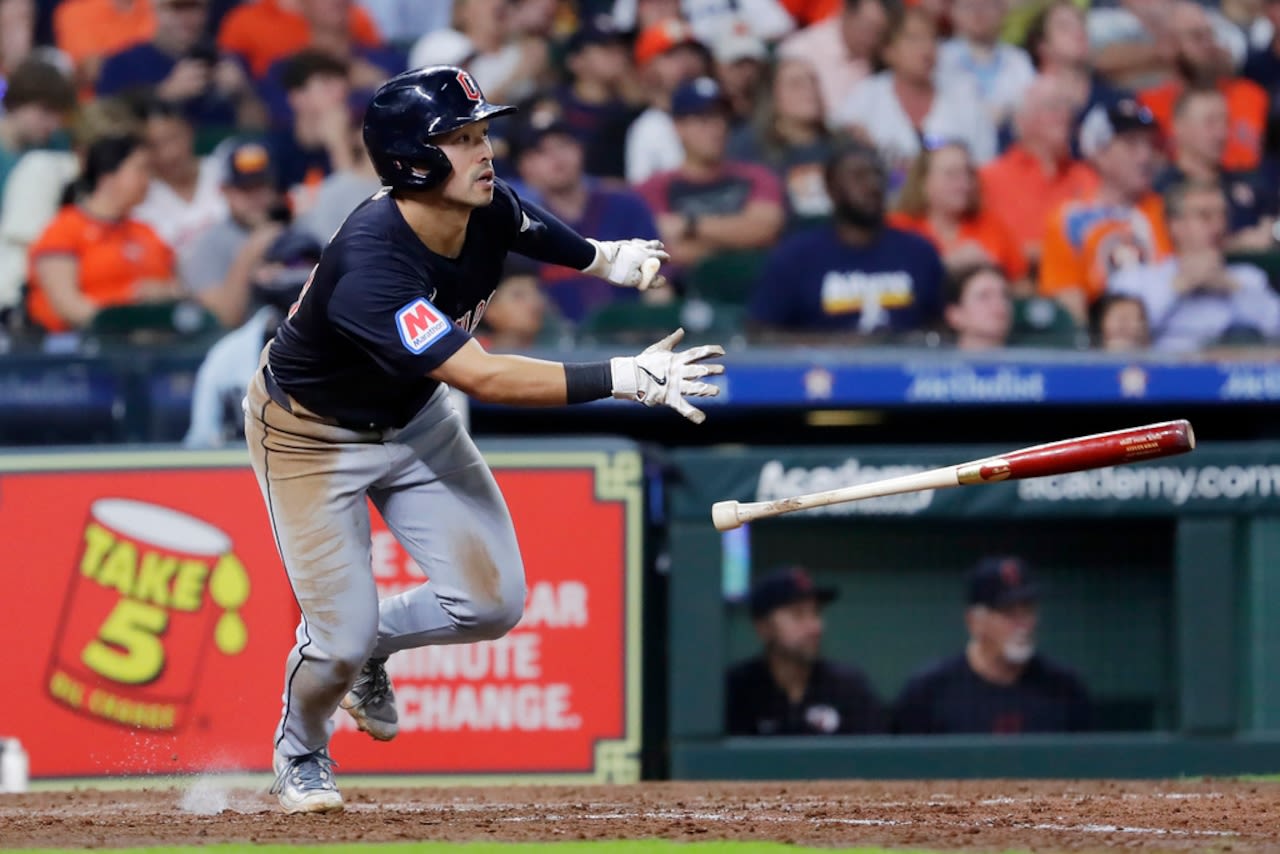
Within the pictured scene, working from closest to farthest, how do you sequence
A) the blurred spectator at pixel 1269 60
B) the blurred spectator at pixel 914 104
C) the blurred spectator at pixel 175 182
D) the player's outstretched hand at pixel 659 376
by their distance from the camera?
the player's outstretched hand at pixel 659 376 → the blurred spectator at pixel 175 182 → the blurred spectator at pixel 914 104 → the blurred spectator at pixel 1269 60

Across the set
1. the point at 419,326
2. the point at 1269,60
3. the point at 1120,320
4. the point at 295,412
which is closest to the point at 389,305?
the point at 419,326

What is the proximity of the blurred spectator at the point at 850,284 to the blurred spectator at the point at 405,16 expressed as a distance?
315 centimetres

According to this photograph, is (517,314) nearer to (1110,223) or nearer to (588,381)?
(1110,223)

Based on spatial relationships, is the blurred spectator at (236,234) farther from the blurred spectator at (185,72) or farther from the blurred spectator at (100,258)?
the blurred spectator at (185,72)

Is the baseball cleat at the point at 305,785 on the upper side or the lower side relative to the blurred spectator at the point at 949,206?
lower

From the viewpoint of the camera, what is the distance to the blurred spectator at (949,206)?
891 centimetres

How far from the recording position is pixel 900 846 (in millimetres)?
4418

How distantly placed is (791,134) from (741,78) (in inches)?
18.6

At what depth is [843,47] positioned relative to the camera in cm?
1005

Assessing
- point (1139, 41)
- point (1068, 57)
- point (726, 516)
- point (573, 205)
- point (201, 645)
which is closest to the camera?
point (726, 516)

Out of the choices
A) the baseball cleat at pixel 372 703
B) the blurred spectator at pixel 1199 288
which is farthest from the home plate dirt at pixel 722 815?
the blurred spectator at pixel 1199 288

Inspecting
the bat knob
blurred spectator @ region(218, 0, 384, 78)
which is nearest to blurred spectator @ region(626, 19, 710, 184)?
blurred spectator @ region(218, 0, 384, 78)

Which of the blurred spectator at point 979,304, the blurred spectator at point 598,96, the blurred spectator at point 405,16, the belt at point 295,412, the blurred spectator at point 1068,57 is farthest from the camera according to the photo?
the blurred spectator at point 405,16

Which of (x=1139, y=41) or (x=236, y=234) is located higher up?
(x=1139, y=41)
